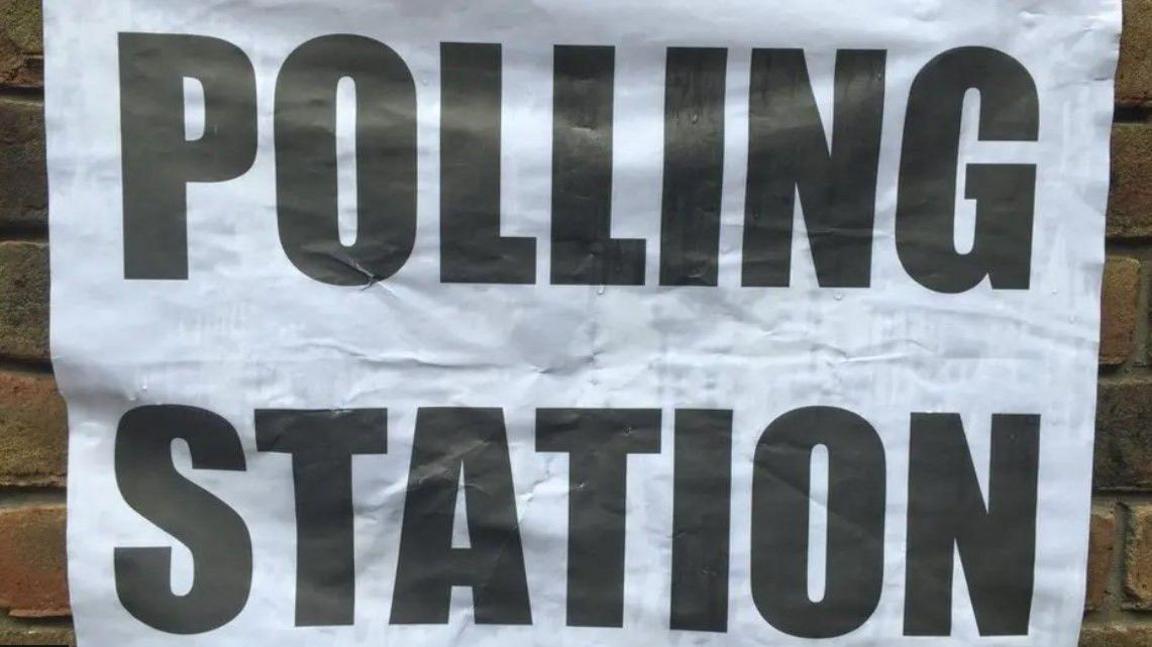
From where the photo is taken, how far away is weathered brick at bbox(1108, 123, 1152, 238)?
828 mm

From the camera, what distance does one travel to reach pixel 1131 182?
0.83m

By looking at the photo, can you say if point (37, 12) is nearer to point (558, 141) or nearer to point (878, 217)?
point (558, 141)

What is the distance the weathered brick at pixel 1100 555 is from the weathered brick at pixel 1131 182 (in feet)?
0.75

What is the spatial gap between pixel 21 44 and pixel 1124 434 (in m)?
0.92

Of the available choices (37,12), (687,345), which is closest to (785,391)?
(687,345)

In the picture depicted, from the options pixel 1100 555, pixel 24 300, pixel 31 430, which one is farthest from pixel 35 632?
pixel 1100 555

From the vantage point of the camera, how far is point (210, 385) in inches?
31.3

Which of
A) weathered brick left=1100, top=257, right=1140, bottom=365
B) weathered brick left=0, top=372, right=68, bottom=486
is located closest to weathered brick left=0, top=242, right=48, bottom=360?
weathered brick left=0, top=372, right=68, bottom=486

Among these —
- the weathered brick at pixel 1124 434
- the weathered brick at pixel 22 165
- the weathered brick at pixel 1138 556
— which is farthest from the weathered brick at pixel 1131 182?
the weathered brick at pixel 22 165

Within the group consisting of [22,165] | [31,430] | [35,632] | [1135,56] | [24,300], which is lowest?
[35,632]

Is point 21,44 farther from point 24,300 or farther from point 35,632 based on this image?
point 35,632

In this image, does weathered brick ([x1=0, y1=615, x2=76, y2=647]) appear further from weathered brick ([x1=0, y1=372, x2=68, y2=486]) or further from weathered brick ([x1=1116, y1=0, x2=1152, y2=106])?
weathered brick ([x1=1116, y1=0, x2=1152, y2=106])

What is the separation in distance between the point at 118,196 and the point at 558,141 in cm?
33

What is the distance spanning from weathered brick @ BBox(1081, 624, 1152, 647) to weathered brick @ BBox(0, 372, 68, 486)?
2.77ft
